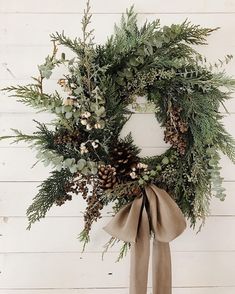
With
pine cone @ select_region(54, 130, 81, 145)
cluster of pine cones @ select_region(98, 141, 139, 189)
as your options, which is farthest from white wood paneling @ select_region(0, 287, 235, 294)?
pine cone @ select_region(54, 130, 81, 145)

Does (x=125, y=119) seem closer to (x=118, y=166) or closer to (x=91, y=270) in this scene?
(x=118, y=166)

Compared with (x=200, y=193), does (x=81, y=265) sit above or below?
below

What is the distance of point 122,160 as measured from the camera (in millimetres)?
1063

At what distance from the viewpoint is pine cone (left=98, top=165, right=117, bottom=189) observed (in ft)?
3.37

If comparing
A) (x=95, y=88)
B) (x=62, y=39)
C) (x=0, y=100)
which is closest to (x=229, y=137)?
(x=95, y=88)

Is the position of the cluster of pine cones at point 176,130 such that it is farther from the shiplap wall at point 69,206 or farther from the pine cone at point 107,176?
the pine cone at point 107,176

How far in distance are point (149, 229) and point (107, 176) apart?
18 cm

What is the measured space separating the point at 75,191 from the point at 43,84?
0.31 m

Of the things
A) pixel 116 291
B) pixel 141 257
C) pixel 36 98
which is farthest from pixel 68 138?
pixel 116 291

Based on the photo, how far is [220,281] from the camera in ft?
3.92

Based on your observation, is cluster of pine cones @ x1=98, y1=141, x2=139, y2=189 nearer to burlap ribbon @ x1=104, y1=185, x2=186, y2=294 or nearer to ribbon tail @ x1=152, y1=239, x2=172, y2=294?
burlap ribbon @ x1=104, y1=185, x2=186, y2=294

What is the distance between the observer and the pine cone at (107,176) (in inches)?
40.5

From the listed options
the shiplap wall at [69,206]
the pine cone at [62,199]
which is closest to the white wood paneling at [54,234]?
the shiplap wall at [69,206]

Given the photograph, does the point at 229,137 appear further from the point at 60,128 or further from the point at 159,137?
the point at 60,128
